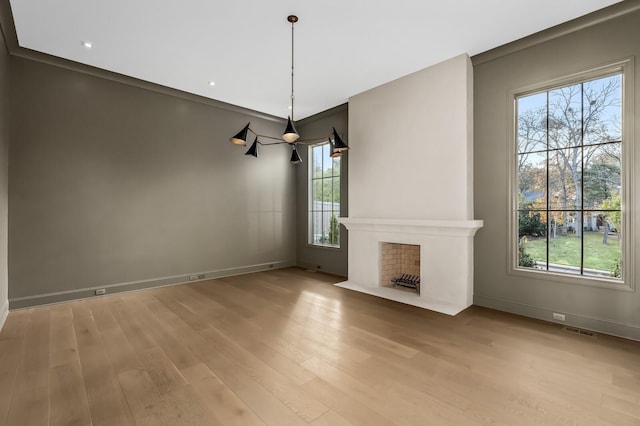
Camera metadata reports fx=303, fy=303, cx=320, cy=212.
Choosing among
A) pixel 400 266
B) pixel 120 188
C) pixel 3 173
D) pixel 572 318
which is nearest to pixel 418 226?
pixel 400 266

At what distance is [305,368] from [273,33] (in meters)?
3.43

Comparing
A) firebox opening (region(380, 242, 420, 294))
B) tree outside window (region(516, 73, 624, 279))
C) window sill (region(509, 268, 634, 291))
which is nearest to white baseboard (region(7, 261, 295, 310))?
firebox opening (region(380, 242, 420, 294))

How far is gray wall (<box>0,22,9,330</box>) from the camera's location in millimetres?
3348

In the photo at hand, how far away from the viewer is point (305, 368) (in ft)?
7.86

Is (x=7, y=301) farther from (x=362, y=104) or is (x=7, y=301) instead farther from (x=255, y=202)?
(x=362, y=104)

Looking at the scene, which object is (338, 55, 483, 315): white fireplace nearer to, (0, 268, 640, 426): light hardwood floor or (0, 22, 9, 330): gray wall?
(0, 268, 640, 426): light hardwood floor

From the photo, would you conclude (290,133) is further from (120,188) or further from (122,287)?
(122,287)

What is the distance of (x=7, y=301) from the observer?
12.0ft

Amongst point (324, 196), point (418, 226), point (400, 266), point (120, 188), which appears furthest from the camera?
point (324, 196)

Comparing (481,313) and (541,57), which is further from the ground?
(541,57)

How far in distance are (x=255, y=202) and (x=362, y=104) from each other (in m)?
2.79

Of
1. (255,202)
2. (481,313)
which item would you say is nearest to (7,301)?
(255,202)

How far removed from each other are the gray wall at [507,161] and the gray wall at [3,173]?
560 cm

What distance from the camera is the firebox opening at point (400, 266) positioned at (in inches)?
191
